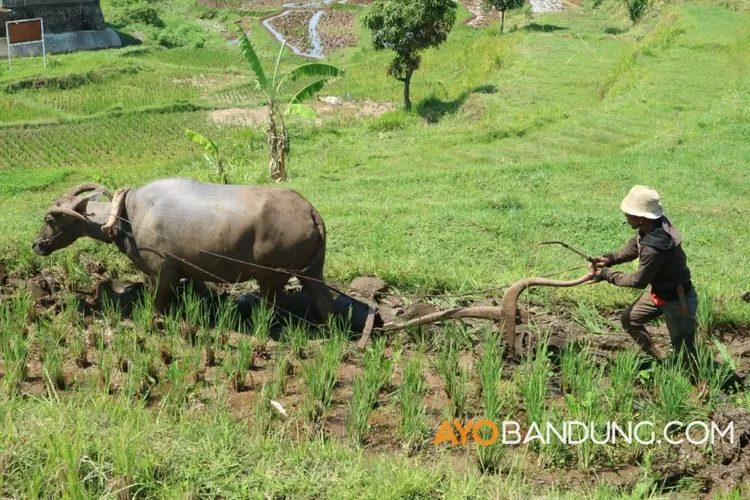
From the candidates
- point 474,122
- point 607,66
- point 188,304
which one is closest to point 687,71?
point 607,66

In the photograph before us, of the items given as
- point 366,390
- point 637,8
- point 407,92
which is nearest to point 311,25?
point 637,8

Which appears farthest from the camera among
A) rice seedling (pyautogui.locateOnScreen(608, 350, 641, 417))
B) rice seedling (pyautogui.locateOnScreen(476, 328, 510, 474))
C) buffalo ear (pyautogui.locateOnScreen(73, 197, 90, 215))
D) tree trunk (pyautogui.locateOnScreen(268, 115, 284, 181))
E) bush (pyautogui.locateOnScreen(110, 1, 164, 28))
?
bush (pyautogui.locateOnScreen(110, 1, 164, 28))

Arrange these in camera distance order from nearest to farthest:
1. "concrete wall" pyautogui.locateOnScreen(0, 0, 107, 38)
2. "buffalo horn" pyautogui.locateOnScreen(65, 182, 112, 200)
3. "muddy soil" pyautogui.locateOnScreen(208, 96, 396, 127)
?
"buffalo horn" pyautogui.locateOnScreen(65, 182, 112, 200), "muddy soil" pyautogui.locateOnScreen(208, 96, 396, 127), "concrete wall" pyautogui.locateOnScreen(0, 0, 107, 38)

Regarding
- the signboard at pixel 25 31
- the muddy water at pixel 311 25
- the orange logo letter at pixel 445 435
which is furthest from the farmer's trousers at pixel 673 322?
the muddy water at pixel 311 25

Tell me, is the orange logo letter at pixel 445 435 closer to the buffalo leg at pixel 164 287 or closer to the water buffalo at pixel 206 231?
the water buffalo at pixel 206 231

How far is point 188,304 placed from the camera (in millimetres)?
6020

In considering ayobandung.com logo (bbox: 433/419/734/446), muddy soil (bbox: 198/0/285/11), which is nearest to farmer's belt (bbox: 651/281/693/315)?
ayobandung.com logo (bbox: 433/419/734/446)

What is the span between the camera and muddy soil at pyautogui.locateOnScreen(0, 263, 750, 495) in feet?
14.5

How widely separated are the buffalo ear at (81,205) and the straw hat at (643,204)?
4195mm

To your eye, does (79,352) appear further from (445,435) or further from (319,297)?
(445,435)

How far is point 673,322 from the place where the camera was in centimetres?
512

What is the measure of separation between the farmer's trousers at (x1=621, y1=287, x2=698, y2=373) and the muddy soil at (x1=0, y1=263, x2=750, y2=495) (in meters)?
0.35

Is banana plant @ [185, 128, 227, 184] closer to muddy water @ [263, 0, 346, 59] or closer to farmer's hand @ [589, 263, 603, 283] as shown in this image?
farmer's hand @ [589, 263, 603, 283]

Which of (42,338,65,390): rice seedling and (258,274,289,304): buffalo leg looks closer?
(42,338,65,390): rice seedling
